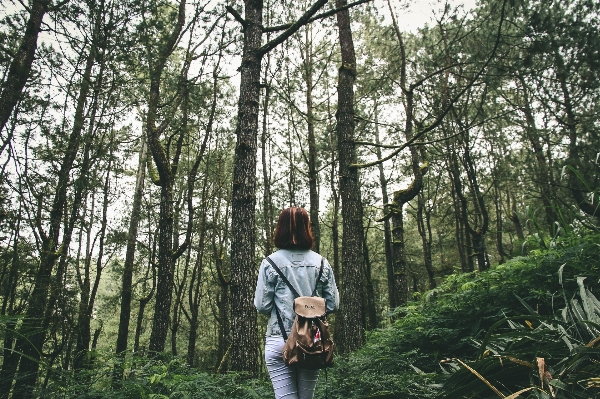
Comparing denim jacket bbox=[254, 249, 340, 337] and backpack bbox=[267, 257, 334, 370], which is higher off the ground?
denim jacket bbox=[254, 249, 340, 337]

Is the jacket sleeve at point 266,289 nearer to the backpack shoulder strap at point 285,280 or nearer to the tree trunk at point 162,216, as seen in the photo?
the backpack shoulder strap at point 285,280

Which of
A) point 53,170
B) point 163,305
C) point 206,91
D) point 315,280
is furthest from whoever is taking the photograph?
point 206,91

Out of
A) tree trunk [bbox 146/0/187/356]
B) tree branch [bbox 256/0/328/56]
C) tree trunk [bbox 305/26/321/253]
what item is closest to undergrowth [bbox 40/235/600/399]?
tree branch [bbox 256/0/328/56]

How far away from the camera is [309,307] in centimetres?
261

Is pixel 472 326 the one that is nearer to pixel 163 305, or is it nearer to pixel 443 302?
pixel 443 302

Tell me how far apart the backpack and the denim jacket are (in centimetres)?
19

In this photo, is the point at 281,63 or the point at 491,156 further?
the point at 491,156

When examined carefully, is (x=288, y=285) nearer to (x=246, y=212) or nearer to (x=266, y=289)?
(x=266, y=289)

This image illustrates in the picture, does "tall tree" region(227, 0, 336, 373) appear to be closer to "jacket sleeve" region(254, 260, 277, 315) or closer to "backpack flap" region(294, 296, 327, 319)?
"jacket sleeve" region(254, 260, 277, 315)

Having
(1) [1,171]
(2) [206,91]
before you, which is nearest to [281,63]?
(2) [206,91]

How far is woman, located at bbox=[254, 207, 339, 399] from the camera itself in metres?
2.66

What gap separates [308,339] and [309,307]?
8.6 inches

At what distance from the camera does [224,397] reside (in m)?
3.73

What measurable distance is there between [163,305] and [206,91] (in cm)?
708
